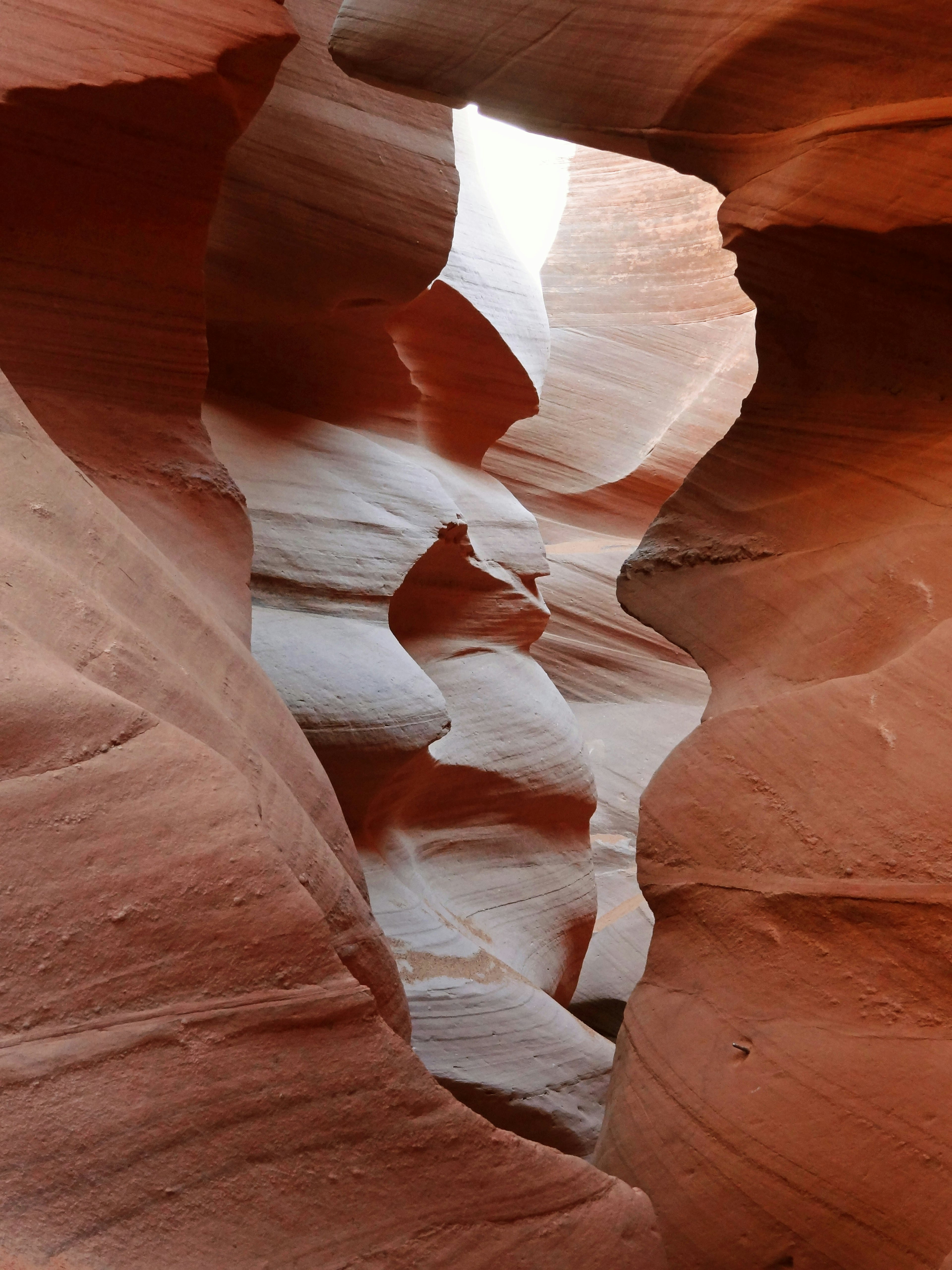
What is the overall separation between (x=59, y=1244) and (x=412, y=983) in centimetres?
233

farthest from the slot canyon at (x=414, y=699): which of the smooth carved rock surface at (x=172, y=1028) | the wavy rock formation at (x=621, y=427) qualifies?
the wavy rock formation at (x=621, y=427)

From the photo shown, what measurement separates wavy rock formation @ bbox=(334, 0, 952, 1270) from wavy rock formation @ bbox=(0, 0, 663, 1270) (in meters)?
0.37

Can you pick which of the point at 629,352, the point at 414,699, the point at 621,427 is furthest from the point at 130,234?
the point at 629,352

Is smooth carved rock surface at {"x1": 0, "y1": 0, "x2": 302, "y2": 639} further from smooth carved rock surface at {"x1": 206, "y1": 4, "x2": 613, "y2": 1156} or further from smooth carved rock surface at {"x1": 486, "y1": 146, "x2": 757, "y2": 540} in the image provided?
smooth carved rock surface at {"x1": 486, "y1": 146, "x2": 757, "y2": 540}

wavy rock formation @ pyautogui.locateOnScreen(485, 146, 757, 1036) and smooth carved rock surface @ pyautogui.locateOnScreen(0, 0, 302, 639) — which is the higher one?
smooth carved rock surface @ pyautogui.locateOnScreen(0, 0, 302, 639)

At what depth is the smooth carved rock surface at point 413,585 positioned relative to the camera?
3.71 metres

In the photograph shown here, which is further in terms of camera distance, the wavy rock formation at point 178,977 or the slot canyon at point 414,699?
the slot canyon at point 414,699

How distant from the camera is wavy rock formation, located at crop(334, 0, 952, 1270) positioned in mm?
2131

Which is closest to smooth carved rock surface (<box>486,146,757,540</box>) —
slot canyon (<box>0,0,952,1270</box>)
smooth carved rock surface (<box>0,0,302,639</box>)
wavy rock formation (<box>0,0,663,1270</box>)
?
slot canyon (<box>0,0,952,1270</box>)

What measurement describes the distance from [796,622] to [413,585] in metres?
2.38

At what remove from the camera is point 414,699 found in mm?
3885

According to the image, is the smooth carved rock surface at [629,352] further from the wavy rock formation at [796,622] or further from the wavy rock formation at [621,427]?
the wavy rock formation at [796,622]

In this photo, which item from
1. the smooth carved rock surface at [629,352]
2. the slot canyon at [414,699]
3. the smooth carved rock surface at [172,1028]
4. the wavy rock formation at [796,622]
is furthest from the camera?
the smooth carved rock surface at [629,352]

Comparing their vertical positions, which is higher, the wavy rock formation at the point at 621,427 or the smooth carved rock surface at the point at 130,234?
the smooth carved rock surface at the point at 130,234
